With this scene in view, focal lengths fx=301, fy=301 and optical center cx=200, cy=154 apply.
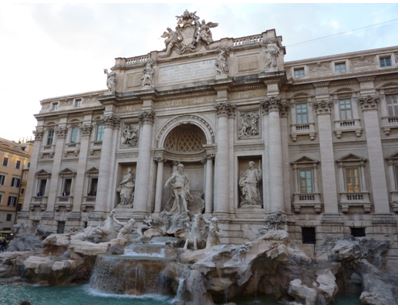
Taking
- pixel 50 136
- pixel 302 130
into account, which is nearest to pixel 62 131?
pixel 50 136

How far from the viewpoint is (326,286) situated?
10.8m

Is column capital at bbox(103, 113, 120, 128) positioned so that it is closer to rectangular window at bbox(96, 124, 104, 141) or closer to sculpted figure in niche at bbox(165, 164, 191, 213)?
rectangular window at bbox(96, 124, 104, 141)

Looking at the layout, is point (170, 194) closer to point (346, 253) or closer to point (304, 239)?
point (304, 239)

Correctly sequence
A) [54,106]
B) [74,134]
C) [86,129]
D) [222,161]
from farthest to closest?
1. [54,106]
2. [74,134]
3. [86,129]
4. [222,161]

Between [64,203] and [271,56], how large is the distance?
17.6 meters

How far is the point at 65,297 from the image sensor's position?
1067 centimetres

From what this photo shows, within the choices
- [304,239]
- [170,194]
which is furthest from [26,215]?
[304,239]

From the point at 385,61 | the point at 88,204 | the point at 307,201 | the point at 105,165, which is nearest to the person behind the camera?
the point at 307,201

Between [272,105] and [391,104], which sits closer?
[391,104]

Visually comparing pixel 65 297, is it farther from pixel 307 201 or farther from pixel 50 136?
pixel 50 136

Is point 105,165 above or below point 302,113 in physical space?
below

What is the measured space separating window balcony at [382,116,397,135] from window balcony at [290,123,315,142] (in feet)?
12.0

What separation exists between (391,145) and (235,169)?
850 centimetres

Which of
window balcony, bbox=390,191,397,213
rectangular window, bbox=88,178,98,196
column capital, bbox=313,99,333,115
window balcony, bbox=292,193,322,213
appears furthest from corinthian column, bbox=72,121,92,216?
window balcony, bbox=390,191,397,213
